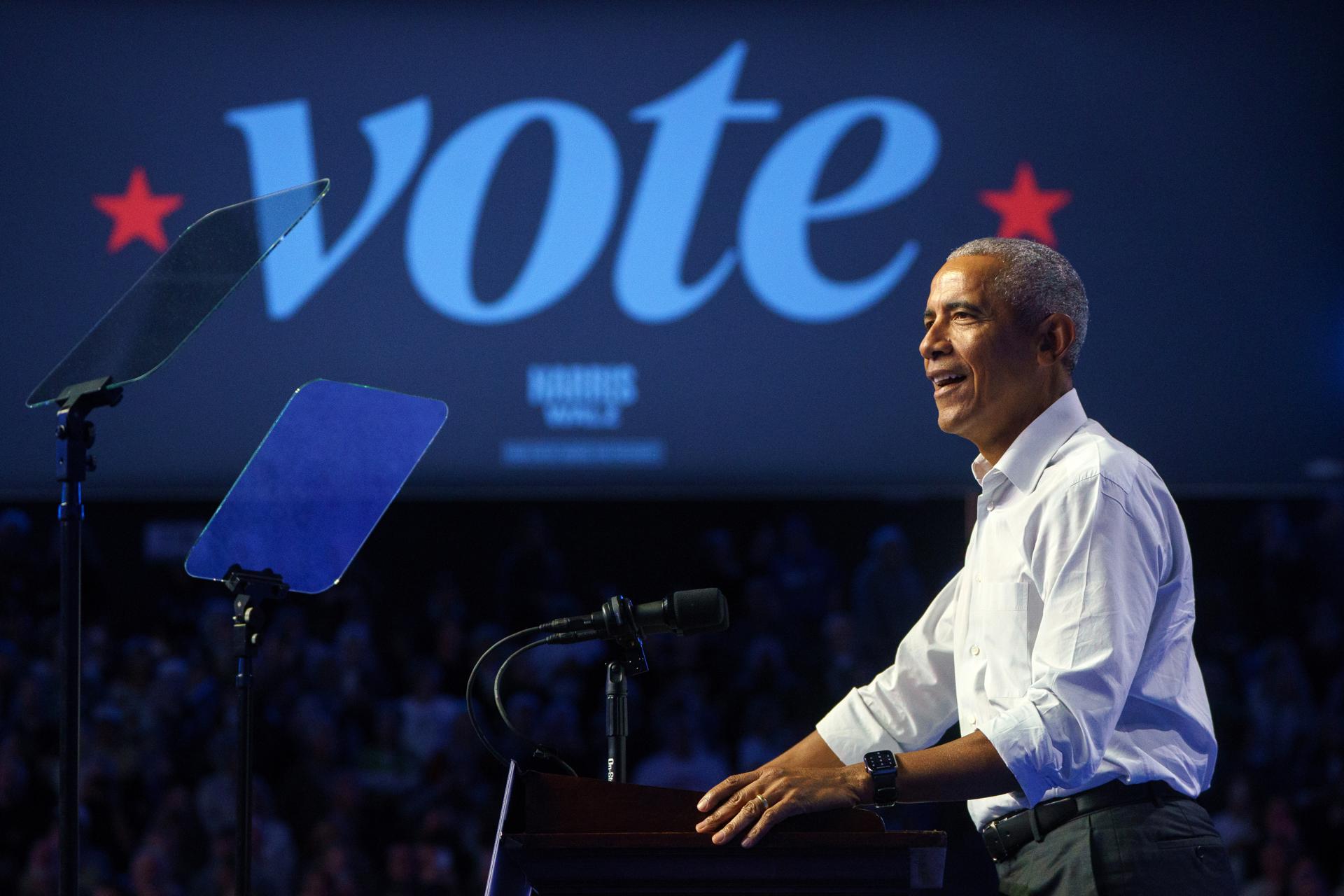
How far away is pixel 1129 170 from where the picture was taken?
14.5 ft

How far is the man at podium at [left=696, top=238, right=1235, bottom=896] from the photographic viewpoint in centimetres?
134

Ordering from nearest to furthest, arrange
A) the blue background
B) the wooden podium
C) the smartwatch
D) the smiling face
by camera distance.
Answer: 1. the wooden podium
2. the smartwatch
3. the smiling face
4. the blue background

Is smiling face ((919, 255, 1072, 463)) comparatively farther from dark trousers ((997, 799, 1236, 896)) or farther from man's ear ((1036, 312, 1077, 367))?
dark trousers ((997, 799, 1236, 896))

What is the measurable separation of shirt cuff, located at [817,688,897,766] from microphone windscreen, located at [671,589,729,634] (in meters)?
0.38

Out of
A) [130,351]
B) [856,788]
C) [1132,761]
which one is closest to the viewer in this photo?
[856,788]

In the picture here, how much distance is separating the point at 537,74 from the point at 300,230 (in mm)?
923

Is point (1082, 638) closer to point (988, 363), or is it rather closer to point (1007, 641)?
point (1007, 641)

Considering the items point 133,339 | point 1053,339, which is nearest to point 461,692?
point 133,339

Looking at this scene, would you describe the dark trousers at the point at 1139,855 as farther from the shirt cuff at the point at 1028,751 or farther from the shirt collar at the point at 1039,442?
the shirt collar at the point at 1039,442

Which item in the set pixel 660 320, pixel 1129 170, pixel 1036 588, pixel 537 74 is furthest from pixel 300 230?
pixel 1036 588

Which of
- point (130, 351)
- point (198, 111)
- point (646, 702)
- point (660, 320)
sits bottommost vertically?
point (646, 702)

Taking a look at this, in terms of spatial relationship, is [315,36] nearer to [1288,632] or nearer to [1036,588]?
[1036,588]

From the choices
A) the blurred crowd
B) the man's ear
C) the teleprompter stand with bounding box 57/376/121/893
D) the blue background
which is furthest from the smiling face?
the blurred crowd

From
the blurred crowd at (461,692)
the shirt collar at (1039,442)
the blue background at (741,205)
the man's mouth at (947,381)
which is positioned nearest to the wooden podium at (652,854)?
the shirt collar at (1039,442)
